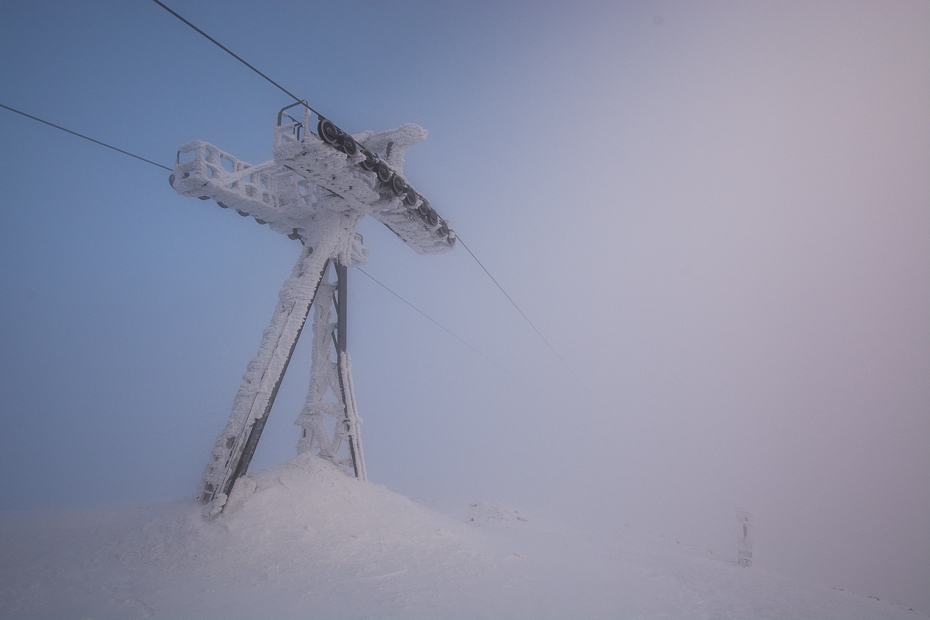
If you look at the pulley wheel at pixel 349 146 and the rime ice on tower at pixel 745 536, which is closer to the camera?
the pulley wheel at pixel 349 146

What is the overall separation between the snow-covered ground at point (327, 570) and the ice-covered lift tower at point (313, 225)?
2.93 feet

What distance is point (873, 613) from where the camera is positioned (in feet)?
28.5

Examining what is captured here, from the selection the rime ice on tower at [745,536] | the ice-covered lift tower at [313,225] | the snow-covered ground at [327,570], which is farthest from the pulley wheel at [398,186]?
the rime ice on tower at [745,536]

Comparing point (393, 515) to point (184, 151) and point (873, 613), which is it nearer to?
point (184, 151)

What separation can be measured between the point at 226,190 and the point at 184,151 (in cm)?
139

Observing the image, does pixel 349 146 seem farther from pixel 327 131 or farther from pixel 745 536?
pixel 745 536

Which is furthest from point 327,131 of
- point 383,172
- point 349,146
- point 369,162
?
point 383,172

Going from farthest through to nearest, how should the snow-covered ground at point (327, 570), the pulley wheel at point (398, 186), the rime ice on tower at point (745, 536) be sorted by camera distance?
the rime ice on tower at point (745, 536), the pulley wheel at point (398, 186), the snow-covered ground at point (327, 570)

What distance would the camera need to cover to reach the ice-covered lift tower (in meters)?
8.20

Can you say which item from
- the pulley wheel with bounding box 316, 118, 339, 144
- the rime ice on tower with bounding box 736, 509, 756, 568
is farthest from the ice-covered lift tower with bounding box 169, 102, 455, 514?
the rime ice on tower with bounding box 736, 509, 756, 568

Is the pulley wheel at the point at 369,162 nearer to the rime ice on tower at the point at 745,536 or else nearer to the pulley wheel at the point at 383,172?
the pulley wheel at the point at 383,172

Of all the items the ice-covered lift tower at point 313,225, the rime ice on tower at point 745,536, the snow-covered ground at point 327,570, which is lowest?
the rime ice on tower at point 745,536

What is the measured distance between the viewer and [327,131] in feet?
25.5

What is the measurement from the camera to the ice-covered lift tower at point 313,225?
8195 millimetres
